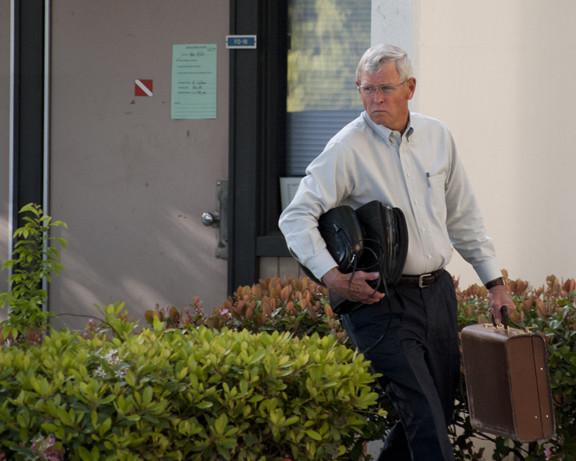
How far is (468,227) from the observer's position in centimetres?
483

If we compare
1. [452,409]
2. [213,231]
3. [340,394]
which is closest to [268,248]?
[213,231]

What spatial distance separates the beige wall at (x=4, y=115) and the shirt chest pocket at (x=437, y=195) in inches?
147

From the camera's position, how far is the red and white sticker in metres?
7.38

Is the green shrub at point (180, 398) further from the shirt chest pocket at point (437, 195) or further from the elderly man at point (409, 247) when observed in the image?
the shirt chest pocket at point (437, 195)

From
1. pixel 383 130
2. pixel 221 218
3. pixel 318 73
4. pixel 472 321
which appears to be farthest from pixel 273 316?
pixel 318 73

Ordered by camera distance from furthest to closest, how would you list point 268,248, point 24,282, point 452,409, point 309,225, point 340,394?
point 268,248, point 24,282, point 452,409, point 309,225, point 340,394

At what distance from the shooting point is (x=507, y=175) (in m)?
6.30

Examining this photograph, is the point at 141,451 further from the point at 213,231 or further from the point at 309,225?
the point at 213,231

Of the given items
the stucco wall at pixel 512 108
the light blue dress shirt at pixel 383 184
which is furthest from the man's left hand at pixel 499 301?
the stucco wall at pixel 512 108

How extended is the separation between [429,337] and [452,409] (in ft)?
1.35

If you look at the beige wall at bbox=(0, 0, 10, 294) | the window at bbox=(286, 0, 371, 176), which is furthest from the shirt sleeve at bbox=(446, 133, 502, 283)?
the beige wall at bbox=(0, 0, 10, 294)

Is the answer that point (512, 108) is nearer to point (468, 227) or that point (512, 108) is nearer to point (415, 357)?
point (468, 227)

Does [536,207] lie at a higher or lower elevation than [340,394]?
higher

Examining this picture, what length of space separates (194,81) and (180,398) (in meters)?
3.74
